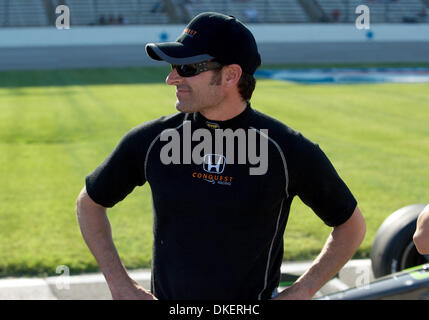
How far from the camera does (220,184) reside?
8.04ft

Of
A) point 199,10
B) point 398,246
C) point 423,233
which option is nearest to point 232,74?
point 423,233

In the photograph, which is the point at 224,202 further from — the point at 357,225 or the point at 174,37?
the point at 174,37

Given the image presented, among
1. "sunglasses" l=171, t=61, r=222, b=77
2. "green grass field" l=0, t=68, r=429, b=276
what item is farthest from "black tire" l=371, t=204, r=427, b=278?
"sunglasses" l=171, t=61, r=222, b=77

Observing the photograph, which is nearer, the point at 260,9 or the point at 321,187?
the point at 321,187

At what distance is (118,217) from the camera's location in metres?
6.87

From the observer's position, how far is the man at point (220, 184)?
2428 millimetres

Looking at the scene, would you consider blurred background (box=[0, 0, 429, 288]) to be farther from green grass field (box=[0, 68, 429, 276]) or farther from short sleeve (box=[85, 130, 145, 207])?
short sleeve (box=[85, 130, 145, 207])

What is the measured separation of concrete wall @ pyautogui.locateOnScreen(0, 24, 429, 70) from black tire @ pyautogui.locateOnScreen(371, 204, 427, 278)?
23034mm

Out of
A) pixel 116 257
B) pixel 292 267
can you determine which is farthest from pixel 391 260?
pixel 116 257

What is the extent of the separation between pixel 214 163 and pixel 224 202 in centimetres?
17

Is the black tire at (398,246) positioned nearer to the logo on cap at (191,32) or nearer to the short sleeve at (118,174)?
the short sleeve at (118,174)

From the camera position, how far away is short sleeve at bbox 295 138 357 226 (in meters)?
2.46

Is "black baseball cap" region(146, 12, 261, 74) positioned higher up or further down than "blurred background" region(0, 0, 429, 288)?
higher up
